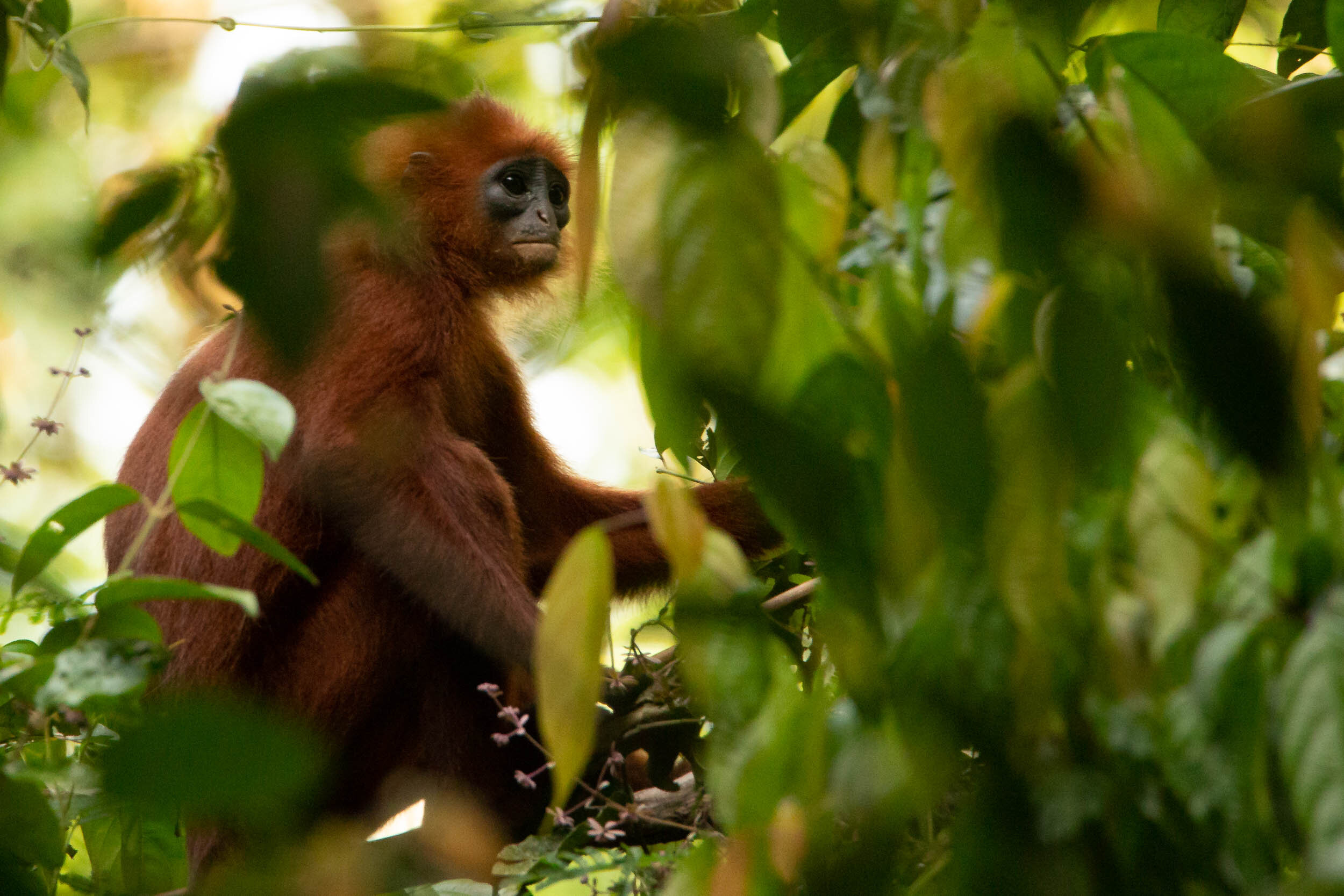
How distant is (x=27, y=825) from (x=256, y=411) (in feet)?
1.94

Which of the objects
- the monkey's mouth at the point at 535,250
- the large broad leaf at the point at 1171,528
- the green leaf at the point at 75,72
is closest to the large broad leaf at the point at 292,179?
the large broad leaf at the point at 1171,528

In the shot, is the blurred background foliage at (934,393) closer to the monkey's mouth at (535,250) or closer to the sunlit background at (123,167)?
the sunlit background at (123,167)

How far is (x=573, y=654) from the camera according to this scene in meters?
0.94

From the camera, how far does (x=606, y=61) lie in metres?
0.65

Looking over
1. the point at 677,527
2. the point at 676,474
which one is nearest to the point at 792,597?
the point at 676,474

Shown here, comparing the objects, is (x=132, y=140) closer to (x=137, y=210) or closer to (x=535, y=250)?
(x=137, y=210)

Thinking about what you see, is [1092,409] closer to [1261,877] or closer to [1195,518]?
[1195,518]

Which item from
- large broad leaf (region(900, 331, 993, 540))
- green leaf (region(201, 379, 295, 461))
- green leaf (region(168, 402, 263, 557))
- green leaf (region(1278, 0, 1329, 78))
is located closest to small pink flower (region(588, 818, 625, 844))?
green leaf (region(168, 402, 263, 557))

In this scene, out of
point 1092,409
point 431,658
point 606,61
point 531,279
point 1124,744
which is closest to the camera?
point 606,61

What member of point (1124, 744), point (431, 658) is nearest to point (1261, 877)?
point (1124, 744)

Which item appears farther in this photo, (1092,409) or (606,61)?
(1092,409)

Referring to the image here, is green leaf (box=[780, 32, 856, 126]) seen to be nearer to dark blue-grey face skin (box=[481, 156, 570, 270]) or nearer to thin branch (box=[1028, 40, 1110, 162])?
thin branch (box=[1028, 40, 1110, 162])

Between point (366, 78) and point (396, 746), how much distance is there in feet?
9.05

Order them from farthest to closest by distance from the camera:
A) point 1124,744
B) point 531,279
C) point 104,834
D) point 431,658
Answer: point 531,279
point 431,658
point 104,834
point 1124,744
